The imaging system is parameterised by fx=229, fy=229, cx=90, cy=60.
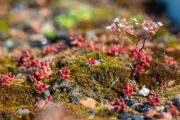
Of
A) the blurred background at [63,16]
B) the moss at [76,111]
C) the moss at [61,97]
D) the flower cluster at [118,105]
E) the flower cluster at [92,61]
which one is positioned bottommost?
the blurred background at [63,16]

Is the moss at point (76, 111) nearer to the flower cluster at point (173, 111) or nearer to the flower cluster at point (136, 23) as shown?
the flower cluster at point (173, 111)

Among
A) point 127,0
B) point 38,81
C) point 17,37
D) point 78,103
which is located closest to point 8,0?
point 17,37

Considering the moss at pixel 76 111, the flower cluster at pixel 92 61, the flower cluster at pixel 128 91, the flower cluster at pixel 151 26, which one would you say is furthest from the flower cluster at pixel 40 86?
the flower cluster at pixel 151 26

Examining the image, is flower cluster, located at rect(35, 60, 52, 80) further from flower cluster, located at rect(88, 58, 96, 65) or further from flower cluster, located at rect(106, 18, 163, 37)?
flower cluster, located at rect(106, 18, 163, 37)

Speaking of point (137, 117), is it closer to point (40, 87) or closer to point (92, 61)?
point (92, 61)

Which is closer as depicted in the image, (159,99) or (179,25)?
(159,99)

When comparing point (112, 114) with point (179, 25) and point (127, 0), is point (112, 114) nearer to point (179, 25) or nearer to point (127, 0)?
point (179, 25)
